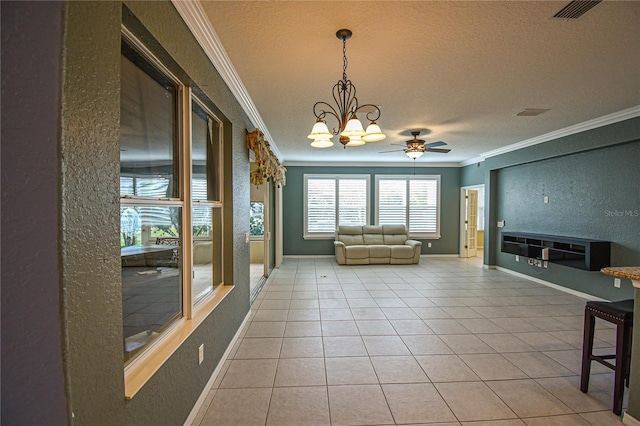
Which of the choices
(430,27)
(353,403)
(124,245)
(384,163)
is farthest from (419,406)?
(384,163)

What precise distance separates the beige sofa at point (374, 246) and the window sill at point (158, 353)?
16.2 feet

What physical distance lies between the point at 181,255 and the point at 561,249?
5.64 metres

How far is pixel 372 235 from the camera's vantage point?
303 inches

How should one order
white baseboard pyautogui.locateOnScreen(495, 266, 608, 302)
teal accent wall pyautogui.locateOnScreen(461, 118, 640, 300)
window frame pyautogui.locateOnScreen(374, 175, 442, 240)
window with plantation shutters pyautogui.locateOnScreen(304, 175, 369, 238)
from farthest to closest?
window frame pyautogui.locateOnScreen(374, 175, 442, 240) < window with plantation shutters pyautogui.locateOnScreen(304, 175, 369, 238) < white baseboard pyautogui.locateOnScreen(495, 266, 608, 302) < teal accent wall pyautogui.locateOnScreen(461, 118, 640, 300)

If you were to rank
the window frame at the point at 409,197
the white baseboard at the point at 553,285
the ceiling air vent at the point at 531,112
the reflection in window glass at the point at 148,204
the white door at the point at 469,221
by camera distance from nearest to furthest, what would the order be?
the reflection in window glass at the point at 148,204
the ceiling air vent at the point at 531,112
the white baseboard at the point at 553,285
the window frame at the point at 409,197
the white door at the point at 469,221

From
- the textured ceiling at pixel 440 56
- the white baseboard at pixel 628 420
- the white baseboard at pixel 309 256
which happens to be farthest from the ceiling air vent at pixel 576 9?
the white baseboard at pixel 309 256

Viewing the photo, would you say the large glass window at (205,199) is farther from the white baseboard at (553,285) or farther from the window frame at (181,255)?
the white baseboard at (553,285)

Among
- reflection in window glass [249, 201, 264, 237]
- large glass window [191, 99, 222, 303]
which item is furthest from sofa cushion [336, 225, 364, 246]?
large glass window [191, 99, 222, 303]

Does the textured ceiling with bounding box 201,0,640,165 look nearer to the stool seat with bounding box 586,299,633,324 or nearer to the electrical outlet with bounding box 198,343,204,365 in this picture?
the stool seat with bounding box 586,299,633,324

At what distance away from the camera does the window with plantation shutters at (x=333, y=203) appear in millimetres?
8008

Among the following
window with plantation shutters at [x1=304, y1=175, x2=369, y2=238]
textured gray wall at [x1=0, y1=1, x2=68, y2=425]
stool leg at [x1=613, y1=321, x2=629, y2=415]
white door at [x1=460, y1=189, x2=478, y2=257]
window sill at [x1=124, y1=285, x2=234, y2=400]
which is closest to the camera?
textured gray wall at [x1=0, y1=1, x2=68, y2=425]

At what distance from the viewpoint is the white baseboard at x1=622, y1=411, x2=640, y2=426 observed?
186cm

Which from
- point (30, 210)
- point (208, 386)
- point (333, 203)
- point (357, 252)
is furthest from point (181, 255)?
point (333, 203)

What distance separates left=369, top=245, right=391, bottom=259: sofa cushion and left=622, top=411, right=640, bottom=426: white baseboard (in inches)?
205
